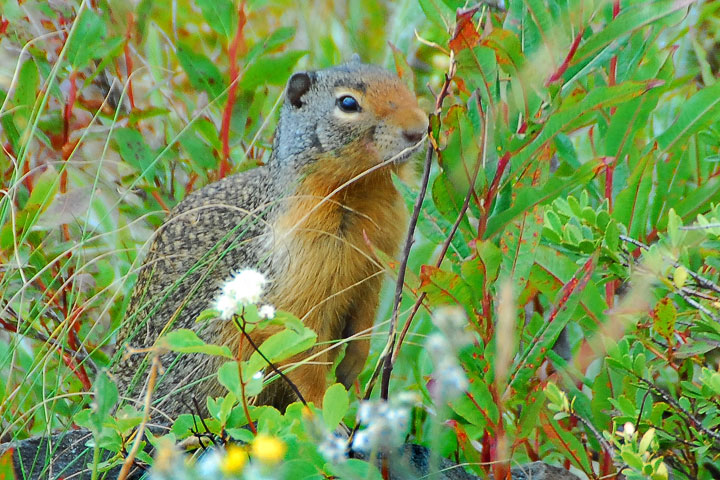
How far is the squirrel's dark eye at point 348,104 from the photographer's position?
9.39ft

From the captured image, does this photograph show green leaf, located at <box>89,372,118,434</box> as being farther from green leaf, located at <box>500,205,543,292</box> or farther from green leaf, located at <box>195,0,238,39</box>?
green leaf, located at <box>195,0,238,39</box>

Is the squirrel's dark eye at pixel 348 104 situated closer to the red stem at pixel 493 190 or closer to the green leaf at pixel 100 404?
the red stem at pixel 493 190

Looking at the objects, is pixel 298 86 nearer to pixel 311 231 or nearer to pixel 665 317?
pixel 311 231

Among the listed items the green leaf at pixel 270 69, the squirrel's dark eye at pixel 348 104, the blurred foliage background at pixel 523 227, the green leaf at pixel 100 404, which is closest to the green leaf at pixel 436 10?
the blurred foliage background at pixel 523 227

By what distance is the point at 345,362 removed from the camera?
3033 millimetres

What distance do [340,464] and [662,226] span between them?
1.24m

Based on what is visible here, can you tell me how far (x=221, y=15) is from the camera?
10.4 feet

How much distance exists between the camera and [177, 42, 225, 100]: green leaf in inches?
127

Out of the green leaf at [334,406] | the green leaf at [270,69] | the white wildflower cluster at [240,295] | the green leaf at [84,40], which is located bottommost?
the green leaf at [334,406]

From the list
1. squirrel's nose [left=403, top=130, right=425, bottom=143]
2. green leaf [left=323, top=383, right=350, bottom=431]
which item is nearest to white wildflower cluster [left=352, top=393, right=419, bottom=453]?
green leaf [left=323, top=383, right=350, bottom=431]

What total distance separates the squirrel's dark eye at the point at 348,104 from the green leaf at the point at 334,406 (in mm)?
1405

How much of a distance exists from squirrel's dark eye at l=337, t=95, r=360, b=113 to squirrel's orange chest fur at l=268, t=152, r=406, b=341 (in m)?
0.17

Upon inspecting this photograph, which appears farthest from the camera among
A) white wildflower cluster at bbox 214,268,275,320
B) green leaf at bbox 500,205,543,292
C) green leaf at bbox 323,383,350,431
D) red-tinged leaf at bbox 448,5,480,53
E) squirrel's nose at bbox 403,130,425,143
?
squirrel's nose at bbox 403,130,425,143

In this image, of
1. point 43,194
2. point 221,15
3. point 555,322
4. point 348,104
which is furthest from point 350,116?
point 555,322
